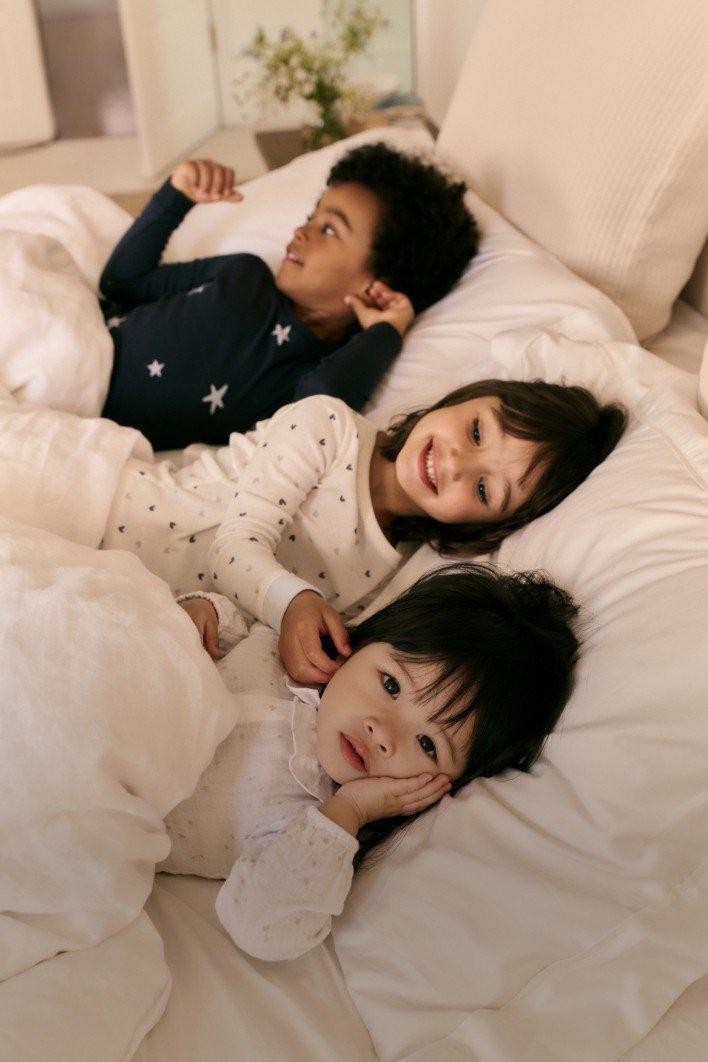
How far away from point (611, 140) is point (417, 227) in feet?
1.19

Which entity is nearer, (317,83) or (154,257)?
(154,257)

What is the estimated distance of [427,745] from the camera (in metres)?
0.89

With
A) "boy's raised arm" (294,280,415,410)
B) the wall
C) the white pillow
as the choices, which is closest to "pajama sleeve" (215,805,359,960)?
"boy's raised arm" (294,280,415,410)

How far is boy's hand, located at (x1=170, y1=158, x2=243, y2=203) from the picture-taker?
5.37ft

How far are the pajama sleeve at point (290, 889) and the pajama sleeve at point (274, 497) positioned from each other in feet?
1.02

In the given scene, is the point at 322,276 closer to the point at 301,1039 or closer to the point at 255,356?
the point at 255,356

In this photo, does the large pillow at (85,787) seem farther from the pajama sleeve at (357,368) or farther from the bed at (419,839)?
the pajama sleeve at (357,368)

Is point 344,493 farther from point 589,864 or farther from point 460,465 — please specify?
point 589,864

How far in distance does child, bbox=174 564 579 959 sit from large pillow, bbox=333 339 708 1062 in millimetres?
41

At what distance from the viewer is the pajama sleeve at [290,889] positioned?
0.75 m

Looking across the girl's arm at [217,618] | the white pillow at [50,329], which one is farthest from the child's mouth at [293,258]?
the girl's arm at [217,618]

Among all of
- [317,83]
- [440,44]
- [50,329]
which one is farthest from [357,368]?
[440,44]

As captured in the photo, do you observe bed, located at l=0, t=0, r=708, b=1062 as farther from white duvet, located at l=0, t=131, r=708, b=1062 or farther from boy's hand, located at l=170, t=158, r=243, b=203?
boy's hand, located at l=170, t=158, r=243, b=203

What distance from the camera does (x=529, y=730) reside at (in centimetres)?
89
